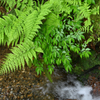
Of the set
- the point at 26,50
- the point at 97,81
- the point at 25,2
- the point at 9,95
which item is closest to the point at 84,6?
the point at 25,2

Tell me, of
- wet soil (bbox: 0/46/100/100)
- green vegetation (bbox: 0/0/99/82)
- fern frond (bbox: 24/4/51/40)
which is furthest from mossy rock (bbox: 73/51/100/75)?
fern frond (bbox: 24/4/51/40)

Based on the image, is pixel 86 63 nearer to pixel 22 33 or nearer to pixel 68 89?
pixel 68 89

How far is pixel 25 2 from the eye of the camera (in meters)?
2.22

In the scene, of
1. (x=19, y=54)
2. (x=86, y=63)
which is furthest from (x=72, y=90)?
(x=19, y=54)

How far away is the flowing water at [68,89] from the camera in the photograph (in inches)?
103

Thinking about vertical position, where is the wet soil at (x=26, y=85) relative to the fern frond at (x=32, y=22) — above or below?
below

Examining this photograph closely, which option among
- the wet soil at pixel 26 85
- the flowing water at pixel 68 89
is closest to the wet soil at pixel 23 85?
the wet soil at pixel 26 85

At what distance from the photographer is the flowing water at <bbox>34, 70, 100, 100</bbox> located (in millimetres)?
2612

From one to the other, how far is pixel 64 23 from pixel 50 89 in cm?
185

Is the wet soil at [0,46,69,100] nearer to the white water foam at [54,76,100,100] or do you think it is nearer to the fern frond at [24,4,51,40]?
the white water foam at [54,76,100,100]

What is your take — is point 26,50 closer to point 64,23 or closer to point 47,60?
point 47,60

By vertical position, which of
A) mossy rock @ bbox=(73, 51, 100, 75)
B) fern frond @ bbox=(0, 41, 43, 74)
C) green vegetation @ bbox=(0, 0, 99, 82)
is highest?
green vegetation @ bbox=(0, 0, 99, 82)

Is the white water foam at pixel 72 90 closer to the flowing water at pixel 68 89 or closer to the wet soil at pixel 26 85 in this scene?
the flowing water at pixel 68 89

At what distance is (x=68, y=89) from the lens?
9.32 feet
